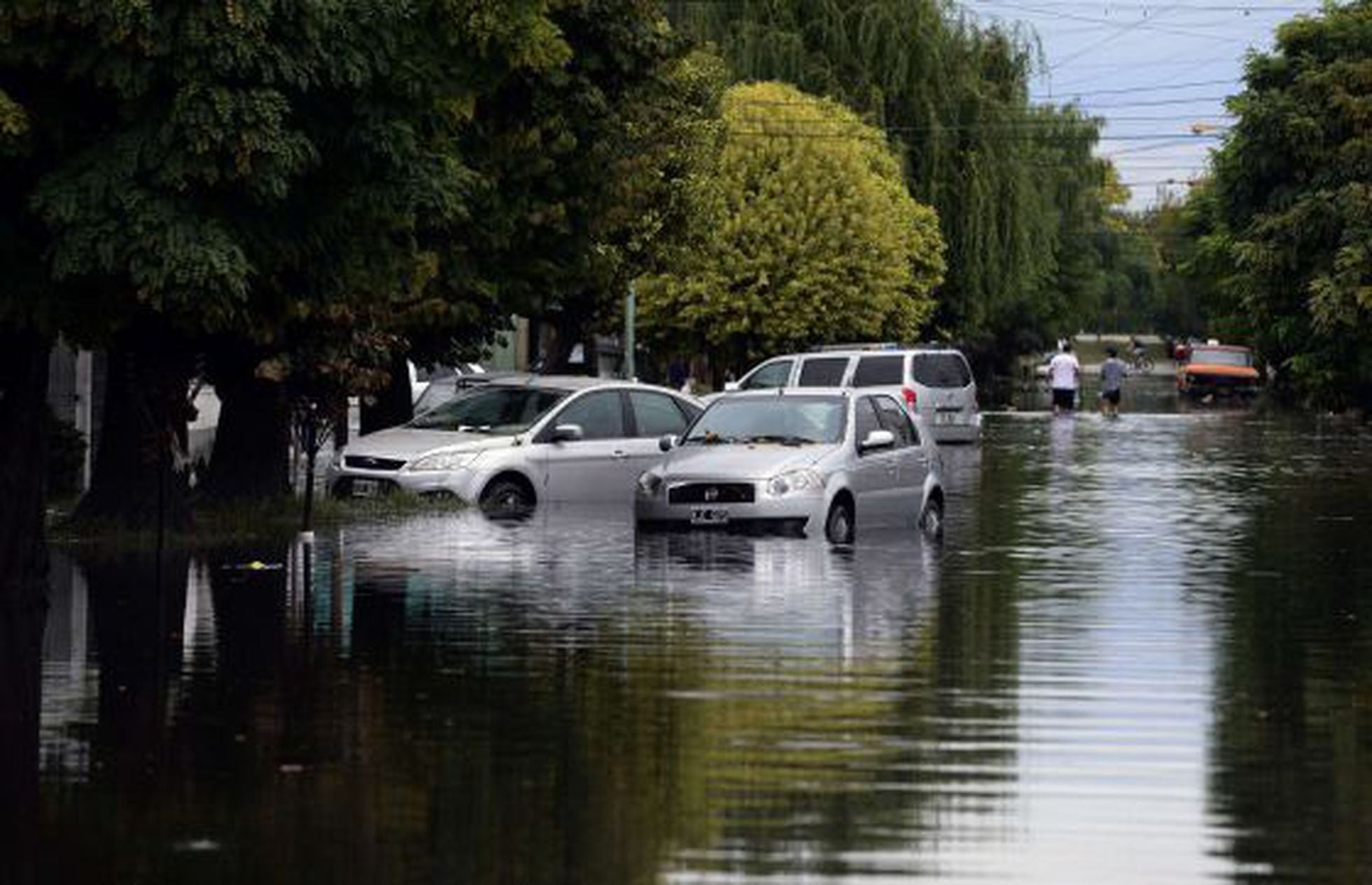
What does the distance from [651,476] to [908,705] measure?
13328 millimetres

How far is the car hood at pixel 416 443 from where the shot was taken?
30.6 m

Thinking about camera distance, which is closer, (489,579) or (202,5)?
(202,5)

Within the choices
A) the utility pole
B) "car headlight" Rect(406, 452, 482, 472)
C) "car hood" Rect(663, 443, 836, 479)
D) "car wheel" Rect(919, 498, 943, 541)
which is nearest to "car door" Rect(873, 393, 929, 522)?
"car wheel" Rect(919, 498, 943, 541)

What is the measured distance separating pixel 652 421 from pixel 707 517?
5.05 m

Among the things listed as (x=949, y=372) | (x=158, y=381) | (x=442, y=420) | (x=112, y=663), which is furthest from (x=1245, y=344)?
(x=112, y=663)

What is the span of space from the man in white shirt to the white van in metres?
18.6

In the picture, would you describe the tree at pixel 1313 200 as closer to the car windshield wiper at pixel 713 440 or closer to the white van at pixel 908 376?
the white van at pixel 908 376

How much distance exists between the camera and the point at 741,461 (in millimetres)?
27016

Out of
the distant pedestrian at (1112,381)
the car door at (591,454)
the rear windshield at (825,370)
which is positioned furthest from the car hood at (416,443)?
the distant pedestrian at (1112,381)

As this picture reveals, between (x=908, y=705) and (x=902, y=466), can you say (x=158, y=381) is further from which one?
(x=908, y=705)

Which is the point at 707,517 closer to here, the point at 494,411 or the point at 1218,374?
the point at 494,411

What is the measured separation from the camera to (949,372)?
175 feet

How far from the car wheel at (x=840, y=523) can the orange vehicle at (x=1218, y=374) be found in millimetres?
69131

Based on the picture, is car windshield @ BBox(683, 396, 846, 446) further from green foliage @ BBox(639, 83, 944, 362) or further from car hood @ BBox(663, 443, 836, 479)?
green foliage @ BBox(639, 83, 944, 362)
